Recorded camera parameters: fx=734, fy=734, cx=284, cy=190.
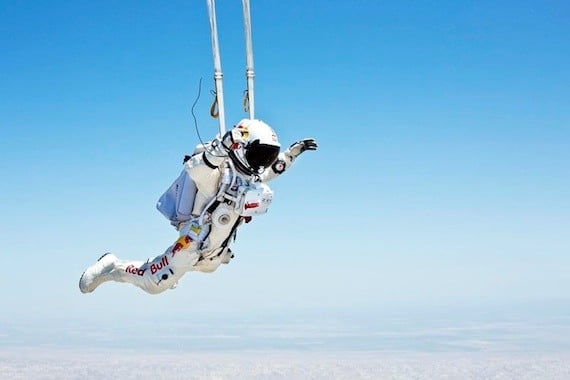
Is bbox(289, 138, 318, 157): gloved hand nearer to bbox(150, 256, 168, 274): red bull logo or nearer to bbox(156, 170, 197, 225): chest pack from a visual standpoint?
bbox(156, 170, 197, 225): chest pack

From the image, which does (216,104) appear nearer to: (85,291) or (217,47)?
(217,47)

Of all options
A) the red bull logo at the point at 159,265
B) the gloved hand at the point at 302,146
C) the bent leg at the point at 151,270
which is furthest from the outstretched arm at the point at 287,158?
the red bull logo at the point at 159,265

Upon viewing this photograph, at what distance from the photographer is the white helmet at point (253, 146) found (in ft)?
30.3

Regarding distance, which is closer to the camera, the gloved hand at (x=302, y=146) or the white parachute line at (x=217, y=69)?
the white parachute line at (x=217, y=69)

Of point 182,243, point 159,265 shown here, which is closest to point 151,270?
point 159,265

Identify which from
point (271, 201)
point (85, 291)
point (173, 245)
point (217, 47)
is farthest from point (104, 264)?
point (217, 47)

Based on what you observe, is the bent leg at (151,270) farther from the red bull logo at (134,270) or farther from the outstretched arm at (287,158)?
the outstretched arm at (287,158)

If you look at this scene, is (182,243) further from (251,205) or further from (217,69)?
(217,69)

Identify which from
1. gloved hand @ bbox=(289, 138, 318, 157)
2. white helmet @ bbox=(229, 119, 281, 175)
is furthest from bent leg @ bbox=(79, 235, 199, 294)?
gloved hand @ bbox=(289, 138, 318, 157)

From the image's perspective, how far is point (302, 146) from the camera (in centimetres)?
1062

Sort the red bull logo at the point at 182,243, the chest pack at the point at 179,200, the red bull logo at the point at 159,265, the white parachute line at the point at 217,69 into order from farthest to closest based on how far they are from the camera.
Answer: the red bull logo at the point at 159,265, the chest pack at the point at 179,200, the red bull logo at the point at 182,243, the white parachute line at the point at 217,69

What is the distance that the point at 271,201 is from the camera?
9461 millimetres

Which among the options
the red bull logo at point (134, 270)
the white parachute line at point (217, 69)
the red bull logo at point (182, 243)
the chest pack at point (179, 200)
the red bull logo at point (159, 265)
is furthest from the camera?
the red bull logo at point (134, 270)

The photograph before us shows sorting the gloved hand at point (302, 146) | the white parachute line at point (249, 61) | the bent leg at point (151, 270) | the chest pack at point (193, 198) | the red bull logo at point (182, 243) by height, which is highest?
the white parachute line at point (249, 61)
